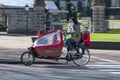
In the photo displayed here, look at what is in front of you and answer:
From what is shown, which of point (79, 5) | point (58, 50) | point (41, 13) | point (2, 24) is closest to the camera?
point (58, 50)

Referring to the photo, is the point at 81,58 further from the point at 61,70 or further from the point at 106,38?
the point at 106,38

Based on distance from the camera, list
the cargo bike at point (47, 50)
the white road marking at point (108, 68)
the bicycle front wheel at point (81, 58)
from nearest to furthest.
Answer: the white road marking at point (108, 68), the cargo bike at point (47, 50), the bicycle front wheel at point (81, 58)

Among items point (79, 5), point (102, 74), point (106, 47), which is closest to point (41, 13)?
point (106, 47)

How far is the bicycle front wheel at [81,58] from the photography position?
56.1 feet

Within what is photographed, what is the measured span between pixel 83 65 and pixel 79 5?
101028mm

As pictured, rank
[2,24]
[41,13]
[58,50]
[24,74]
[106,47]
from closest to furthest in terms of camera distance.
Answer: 1. [24,74]
2. [58,50]
3. [106,47]
4. [41,13]
5. [2,24]

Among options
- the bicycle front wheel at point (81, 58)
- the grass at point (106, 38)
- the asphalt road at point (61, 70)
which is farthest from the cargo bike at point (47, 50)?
the grass at point (106, 38)

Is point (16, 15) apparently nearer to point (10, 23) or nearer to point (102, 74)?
point (10, 23)

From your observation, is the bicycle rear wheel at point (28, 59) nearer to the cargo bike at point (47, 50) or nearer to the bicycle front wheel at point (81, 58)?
the cargo bike at point (47, 50)

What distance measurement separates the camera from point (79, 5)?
118 m

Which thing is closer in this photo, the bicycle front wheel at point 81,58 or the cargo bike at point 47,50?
the cargo bike at point 47,50

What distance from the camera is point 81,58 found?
17250 millimetres

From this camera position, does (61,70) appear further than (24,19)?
No

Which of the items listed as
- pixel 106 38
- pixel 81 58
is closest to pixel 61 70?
pixel 81 58
